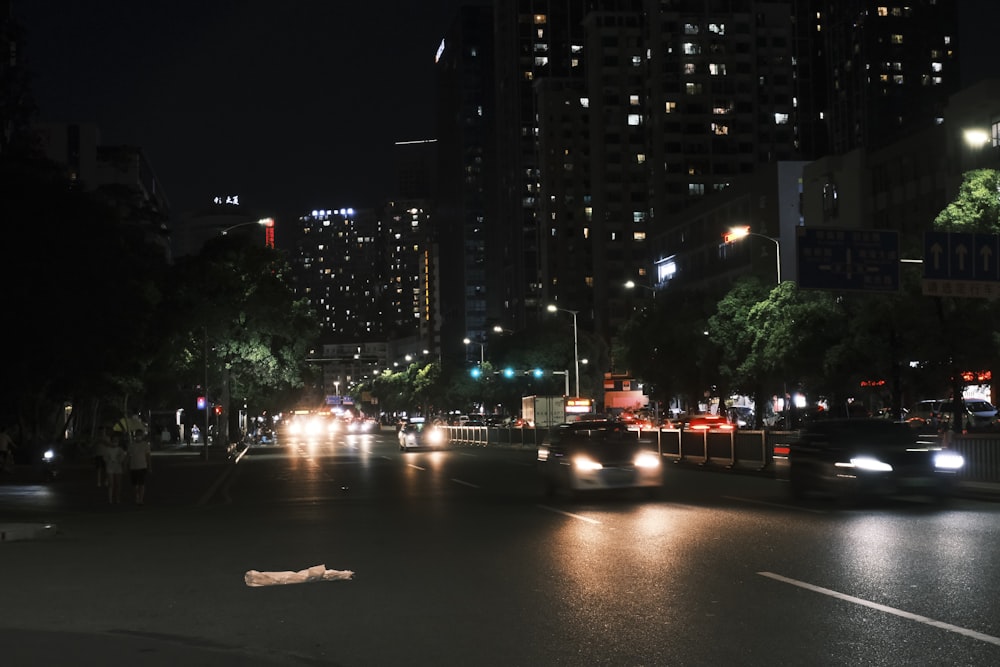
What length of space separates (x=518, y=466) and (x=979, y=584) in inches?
1096

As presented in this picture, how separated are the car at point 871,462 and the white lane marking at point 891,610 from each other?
28.5 ft

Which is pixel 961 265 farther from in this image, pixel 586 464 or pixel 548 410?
pixel 548 410

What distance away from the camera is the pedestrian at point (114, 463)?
989 inches

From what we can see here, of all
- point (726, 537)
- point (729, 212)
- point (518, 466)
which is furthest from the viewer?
point (729, 212)

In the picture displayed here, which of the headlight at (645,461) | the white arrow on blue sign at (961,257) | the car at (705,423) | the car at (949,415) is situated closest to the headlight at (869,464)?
the headlight at (645,461)

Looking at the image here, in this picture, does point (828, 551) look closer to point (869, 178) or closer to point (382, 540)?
point (382, 540)

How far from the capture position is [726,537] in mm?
15500

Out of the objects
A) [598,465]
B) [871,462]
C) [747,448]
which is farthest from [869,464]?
[747,448]

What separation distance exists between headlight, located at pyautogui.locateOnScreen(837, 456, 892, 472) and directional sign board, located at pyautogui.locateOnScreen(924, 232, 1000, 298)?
10.1 m

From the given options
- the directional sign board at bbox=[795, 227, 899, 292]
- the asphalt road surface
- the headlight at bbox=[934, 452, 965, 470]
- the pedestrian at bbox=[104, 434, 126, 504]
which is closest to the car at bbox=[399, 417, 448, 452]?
the directional sign board at bbox=[795, 227, 899, 292]

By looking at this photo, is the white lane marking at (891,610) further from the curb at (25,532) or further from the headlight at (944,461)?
the curb at (25,532)

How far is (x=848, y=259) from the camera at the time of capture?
31.8 meters

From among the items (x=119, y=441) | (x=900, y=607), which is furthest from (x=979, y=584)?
(x=119, y=441)

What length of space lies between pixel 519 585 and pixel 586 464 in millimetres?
10701
